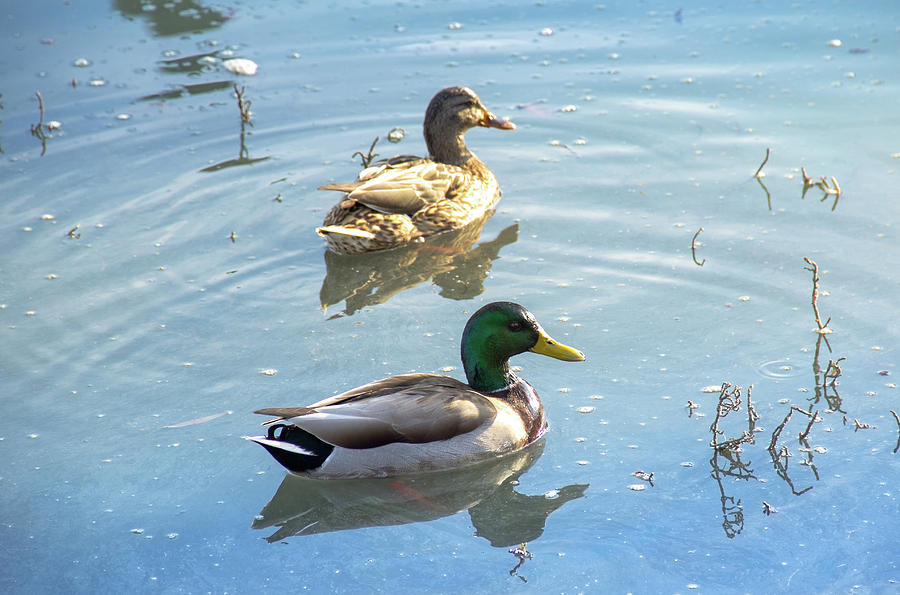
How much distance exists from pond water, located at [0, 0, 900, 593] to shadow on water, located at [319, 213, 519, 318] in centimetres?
3

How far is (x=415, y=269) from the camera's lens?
22.6 feet

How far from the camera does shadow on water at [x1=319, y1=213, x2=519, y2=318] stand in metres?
6.47

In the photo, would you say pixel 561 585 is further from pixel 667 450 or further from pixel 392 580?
pixel 667 450

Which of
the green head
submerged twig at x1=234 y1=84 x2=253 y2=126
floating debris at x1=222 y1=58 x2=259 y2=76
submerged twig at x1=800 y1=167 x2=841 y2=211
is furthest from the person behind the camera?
floating debris at x1=222 y1=58 x2=259 y2=76

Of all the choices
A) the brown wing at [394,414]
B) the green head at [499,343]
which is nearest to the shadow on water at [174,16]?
the green head at [499,343]

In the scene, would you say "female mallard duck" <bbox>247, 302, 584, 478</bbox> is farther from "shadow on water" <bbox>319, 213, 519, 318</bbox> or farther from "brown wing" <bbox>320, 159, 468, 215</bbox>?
"brown wing" <bbox>320, 159, 468, 215</bbox>

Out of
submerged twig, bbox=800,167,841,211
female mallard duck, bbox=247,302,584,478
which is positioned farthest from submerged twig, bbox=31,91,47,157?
submerged twig, bbox=800,167,841,211

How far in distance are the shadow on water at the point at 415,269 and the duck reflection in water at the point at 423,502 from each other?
1599 millimetres

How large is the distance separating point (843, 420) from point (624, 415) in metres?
0.98

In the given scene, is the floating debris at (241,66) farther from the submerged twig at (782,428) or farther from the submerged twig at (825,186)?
the submerged twig at (782,428)

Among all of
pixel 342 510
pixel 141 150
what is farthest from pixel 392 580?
pixel 141 150

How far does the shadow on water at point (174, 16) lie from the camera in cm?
1072

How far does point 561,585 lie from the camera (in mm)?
4082

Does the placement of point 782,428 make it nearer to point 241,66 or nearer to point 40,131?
point 40,131
